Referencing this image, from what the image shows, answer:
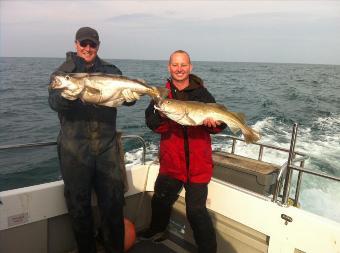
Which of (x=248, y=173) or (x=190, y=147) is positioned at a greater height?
(x=190, y=147)

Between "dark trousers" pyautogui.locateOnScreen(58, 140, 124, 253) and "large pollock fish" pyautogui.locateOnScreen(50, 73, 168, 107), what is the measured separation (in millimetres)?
566

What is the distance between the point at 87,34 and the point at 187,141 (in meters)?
1.49

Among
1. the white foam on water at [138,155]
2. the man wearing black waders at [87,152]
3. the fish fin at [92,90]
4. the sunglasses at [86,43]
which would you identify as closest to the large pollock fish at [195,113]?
the man wearing black waders at [87,152]

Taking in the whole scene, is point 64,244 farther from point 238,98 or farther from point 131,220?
point 238,98

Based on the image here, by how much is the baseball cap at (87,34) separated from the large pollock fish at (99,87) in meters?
0.45

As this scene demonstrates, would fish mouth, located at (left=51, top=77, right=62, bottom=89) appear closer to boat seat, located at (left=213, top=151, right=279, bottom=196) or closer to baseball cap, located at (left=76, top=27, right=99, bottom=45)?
baseball cap, located at (left=76, top=27, right=99, bottom=45)

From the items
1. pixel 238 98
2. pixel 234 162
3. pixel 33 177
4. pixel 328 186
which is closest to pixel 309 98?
pixel 238 98

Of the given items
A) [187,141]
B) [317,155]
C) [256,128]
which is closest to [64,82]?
[187,141]

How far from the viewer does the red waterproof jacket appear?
4.10 m

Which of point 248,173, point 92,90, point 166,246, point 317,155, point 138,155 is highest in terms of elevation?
point 92,90

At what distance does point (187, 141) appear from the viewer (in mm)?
4105

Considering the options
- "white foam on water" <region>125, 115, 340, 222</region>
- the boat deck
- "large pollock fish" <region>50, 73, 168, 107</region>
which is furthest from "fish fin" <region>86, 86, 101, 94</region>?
"white foam on water" <region>125, 115, 340, 222</region>

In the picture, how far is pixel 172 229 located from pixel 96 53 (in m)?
2.50

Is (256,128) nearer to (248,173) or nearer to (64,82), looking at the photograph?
(248,173)
